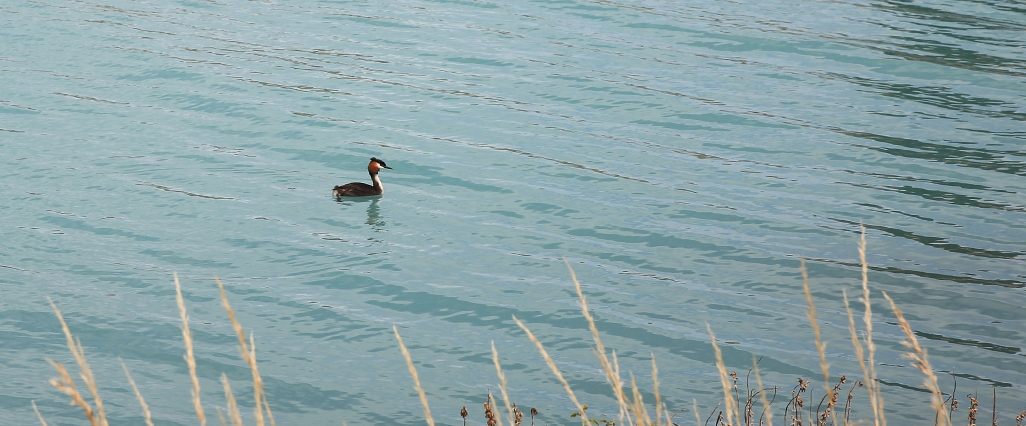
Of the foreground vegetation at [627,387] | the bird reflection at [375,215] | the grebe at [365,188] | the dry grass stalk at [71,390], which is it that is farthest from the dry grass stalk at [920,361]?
the grebe at [365,188]

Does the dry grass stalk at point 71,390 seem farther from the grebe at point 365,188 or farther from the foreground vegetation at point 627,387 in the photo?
the grebe at point 365,188

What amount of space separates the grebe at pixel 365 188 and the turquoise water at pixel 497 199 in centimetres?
15

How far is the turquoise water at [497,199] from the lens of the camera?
27.9ft

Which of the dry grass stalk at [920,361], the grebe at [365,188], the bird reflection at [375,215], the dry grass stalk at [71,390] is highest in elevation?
the grebe at [365,188]

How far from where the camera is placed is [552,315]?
934cm

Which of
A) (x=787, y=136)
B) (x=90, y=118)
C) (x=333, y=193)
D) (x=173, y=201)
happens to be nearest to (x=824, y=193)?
(x=787, y=136)

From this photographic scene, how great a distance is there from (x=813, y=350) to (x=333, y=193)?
621 centimetres

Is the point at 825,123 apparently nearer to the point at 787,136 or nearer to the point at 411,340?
the point at 787,136

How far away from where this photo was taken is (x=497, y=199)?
12422 mm

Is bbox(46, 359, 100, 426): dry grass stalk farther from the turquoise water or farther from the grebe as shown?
the grebe

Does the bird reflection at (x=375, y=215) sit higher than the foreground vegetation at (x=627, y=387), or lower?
higher

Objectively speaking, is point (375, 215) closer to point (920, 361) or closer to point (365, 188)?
point (365, 188)

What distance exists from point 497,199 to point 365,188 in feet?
5.12

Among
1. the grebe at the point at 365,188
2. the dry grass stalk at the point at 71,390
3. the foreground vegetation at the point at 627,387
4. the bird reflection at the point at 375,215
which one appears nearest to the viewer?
the dry grass stalk at the point at 71,390
